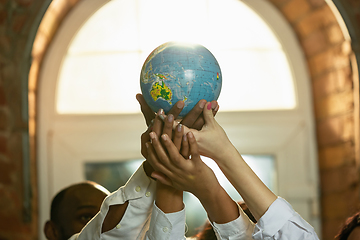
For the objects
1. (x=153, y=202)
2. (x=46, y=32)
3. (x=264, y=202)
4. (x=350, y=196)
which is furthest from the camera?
(x=46, y=32)

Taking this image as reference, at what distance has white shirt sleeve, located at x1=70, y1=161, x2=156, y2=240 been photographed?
1161 millimetres

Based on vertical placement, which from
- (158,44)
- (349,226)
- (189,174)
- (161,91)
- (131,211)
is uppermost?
(158,44)

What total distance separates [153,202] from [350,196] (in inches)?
→ 63.7

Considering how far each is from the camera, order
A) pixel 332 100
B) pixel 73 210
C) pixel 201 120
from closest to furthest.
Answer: pixel 201 120, pixel 73 210, pixel 332 100

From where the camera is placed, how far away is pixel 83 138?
2627mm

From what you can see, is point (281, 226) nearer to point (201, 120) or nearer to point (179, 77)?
point (201, 120)

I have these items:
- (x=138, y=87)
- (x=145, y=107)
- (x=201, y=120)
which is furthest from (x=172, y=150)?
(x=138, y=87)

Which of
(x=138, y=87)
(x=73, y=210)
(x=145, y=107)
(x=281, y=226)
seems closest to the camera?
(x=281, y=226)

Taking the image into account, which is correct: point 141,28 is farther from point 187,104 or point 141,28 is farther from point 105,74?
point 187,104

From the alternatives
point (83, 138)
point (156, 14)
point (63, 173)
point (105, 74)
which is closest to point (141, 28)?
point (156, 14)

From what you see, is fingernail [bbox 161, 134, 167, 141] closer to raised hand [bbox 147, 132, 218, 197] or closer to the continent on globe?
raised hand [bbox 147, 132, 218, 197]

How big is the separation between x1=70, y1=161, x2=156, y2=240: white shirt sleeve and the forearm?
0.84ft

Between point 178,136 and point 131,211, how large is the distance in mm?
300

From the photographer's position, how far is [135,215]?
3.89 feet
